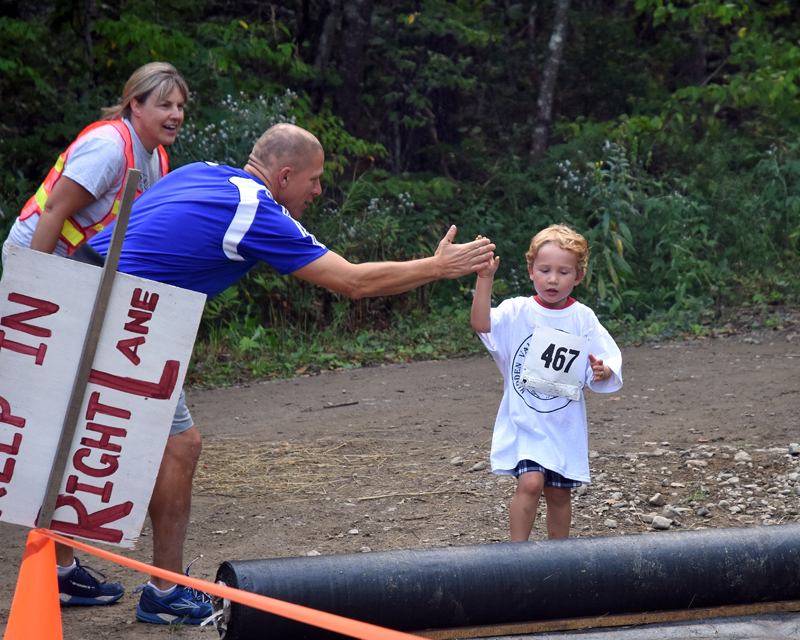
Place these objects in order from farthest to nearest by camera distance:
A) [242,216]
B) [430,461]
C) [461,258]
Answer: [430,461] < [461,258] < [242,216]

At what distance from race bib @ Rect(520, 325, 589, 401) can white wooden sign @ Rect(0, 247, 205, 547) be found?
1339 millimetres

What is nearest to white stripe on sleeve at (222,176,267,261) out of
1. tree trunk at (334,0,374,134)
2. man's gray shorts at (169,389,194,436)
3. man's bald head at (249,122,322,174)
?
man's bald head at (249,122,322,174)

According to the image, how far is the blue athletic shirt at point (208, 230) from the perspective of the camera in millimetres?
3150

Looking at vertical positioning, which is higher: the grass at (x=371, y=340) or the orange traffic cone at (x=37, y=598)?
the grass at (x=371, y=340)

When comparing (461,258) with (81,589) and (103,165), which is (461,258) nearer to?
(103,165)

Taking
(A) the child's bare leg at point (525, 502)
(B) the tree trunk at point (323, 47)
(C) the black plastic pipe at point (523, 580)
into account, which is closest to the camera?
(C) the black plastic pipe at point (523, 580)

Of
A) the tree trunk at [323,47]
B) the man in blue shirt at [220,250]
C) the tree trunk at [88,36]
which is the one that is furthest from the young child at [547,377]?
the tree trunk at [323,47]

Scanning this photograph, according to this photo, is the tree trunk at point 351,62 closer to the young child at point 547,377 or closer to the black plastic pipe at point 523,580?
the young child at point 547,377

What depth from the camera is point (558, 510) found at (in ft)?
11.9

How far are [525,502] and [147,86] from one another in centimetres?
223

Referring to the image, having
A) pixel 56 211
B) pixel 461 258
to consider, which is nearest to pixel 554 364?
pixel 461 258

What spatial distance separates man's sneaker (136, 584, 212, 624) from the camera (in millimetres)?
3373

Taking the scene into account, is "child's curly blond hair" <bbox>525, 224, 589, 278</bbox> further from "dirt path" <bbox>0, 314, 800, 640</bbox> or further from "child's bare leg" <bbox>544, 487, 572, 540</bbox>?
"dirt path" <bbox>0, 314, 800, 640</bbox>

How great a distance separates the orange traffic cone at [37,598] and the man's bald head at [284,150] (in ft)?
4.94
